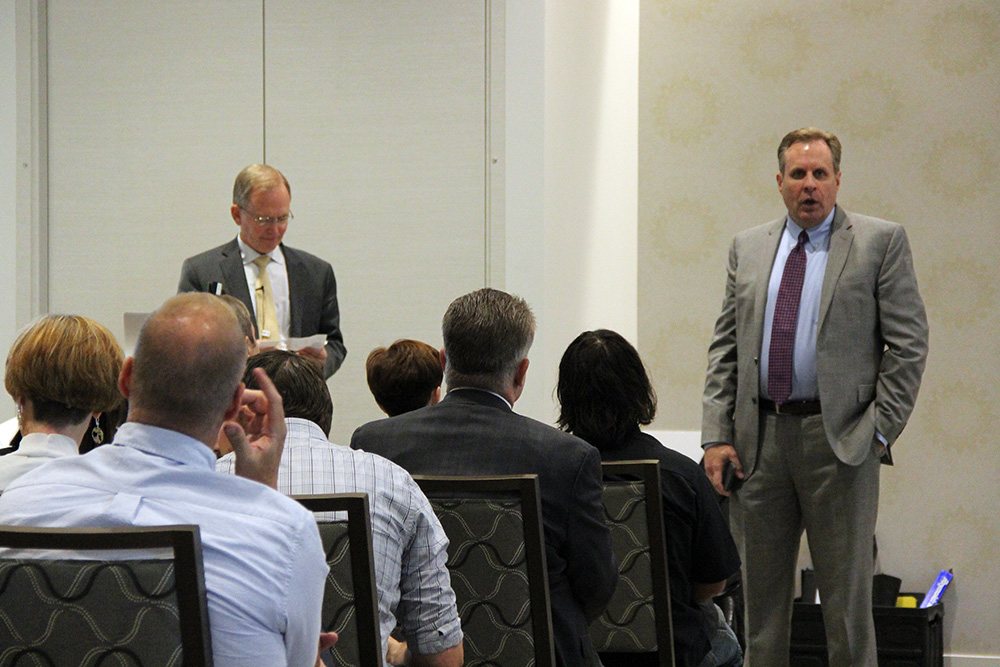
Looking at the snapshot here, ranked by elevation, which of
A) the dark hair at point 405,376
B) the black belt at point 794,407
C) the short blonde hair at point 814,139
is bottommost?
the black belt at point 794,407

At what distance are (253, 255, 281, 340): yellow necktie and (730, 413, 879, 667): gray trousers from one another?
170 cm

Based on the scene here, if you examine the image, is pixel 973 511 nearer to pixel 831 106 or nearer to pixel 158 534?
pixel 831 106

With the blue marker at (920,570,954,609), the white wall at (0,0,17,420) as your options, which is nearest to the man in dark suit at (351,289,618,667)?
the blue marker at (920,570,954,609)

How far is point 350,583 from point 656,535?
801 millimetres

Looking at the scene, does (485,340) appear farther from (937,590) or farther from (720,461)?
(937,590)

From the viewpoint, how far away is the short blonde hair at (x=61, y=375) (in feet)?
6.81

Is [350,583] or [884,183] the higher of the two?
[884,183]

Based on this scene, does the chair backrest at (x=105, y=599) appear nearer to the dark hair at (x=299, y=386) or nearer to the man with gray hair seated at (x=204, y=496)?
the man with gray hair seated at (x=204, y=496)

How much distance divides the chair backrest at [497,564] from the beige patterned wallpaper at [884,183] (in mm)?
2842

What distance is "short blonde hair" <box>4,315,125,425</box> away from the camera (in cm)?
208

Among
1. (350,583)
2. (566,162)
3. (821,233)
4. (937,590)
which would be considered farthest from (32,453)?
(937,590)

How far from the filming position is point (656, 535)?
2326 millimetres

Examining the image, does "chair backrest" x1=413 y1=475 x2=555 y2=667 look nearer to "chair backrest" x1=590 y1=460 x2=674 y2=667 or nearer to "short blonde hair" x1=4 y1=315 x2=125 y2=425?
"chair backrest" x1=590 y1=460 x2=674 y2=667

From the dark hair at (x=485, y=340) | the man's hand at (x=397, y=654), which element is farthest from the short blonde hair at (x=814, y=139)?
the man's hand at (x=397, y=654)
